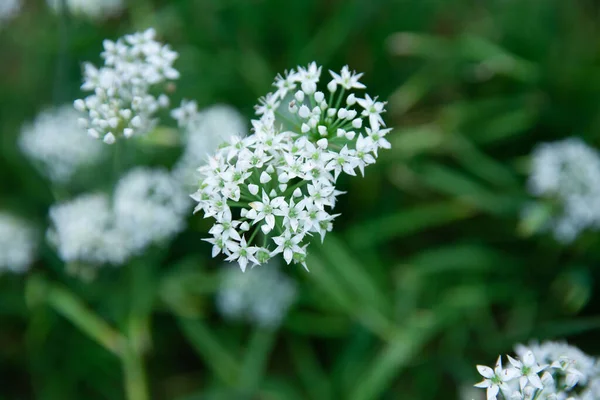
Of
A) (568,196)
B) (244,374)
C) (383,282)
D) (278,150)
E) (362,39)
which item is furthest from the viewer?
(362,39)

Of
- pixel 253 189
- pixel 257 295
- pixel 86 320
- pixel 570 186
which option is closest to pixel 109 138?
pixel 253 189

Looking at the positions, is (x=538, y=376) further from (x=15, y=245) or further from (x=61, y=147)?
(x=15, y=245)

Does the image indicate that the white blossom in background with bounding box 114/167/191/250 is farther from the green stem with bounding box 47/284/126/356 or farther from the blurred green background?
the blurred green background

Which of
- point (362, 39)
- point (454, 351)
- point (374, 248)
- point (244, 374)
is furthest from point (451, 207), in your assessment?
point (244, 374)

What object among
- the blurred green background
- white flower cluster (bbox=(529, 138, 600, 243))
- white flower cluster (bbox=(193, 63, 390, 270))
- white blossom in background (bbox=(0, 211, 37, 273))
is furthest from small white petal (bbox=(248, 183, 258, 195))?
white blossom in background (bbox=(0, 211, 37, 273))

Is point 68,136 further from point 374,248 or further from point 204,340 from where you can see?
point 374,248

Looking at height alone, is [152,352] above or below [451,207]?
below

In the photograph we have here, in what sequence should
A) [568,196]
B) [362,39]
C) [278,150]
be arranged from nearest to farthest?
[278,150]
[568,196]
[362,39]

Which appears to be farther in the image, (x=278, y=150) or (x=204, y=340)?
(x=204, y=340)
